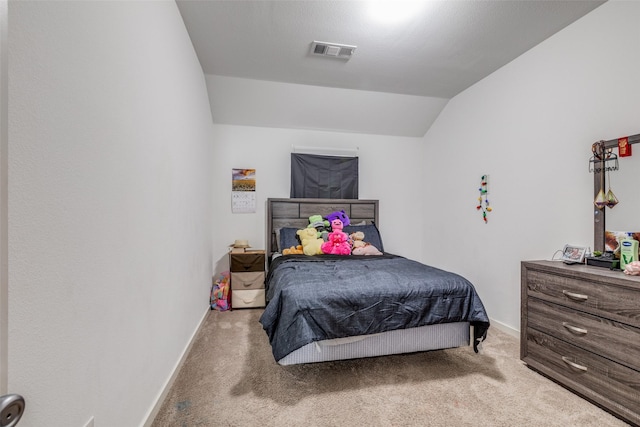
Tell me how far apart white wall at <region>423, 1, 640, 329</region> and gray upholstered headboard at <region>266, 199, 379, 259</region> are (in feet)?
3.47

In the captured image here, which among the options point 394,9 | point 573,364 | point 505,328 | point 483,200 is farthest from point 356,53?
point 505,328

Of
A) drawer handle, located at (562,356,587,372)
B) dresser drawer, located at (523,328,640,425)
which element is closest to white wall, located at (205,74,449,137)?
dresser drawer, located at (523,328,640,425)

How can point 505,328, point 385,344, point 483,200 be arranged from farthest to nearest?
point 483,200, point 505,328, point 385,344

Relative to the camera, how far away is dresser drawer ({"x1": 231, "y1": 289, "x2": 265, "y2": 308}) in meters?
3.29

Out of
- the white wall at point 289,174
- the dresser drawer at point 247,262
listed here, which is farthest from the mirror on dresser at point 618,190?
the dresser drawer at point 247,262

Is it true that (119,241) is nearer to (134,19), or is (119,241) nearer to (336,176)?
(134,19)

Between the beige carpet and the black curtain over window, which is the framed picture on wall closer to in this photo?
the beige carpet

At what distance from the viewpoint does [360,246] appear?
3.38 meters

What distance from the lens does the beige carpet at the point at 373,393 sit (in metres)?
1.53

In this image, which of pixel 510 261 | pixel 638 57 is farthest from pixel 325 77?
pixel 510 261

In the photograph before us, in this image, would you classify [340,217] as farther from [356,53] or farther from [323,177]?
[356,53]

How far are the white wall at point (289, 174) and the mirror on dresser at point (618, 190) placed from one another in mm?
2323

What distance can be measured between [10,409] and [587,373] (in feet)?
8.27

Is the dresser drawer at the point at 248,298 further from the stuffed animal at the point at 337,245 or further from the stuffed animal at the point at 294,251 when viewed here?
the stuffed animal at the point at 337,245
